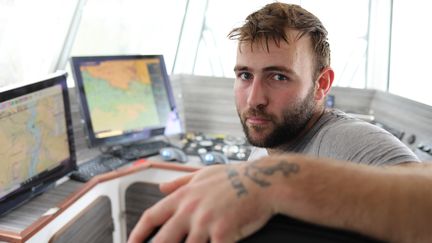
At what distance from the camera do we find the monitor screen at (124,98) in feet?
6.68

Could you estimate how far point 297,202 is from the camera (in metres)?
0.36

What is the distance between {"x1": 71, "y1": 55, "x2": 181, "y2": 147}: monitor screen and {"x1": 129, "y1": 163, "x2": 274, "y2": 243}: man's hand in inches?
68.2

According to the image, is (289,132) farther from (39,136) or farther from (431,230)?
(39,136)

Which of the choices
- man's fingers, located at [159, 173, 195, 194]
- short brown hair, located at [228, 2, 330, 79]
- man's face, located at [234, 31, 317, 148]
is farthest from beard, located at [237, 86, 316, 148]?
man's fingers, located at [159, 173, 195, 194]

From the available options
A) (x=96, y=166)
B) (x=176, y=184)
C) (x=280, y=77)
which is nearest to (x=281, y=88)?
(x=280, y=77)

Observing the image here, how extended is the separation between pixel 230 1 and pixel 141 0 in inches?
40.5

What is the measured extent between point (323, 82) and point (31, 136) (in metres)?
1.18

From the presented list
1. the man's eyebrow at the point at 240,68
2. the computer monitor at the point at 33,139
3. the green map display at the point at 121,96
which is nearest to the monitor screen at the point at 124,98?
the green map display at the point at 121,96

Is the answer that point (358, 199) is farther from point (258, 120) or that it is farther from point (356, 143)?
point (258, 120)

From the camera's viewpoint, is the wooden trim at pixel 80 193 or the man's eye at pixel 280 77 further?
the wooden trim at pixel 80 193

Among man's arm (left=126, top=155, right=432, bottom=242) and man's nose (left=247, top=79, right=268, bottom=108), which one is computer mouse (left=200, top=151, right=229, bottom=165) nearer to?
man's nose (left=247, top=79, right=268, bottom=108)

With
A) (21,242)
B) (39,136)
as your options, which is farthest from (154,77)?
(21,242)

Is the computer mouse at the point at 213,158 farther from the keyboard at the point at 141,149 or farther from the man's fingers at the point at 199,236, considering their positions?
the man's fingers at the point at 199,236

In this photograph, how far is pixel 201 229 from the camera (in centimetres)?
36
